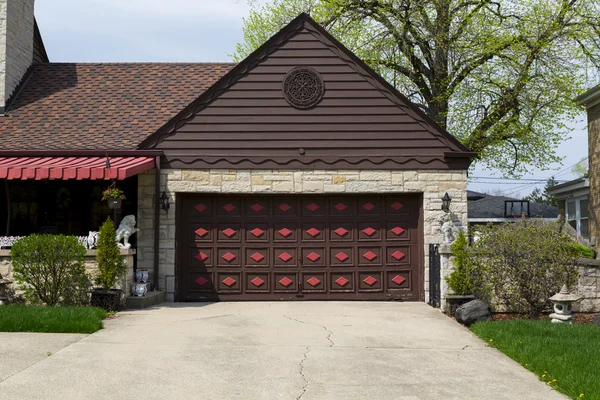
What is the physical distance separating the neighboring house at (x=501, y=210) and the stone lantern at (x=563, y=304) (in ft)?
64.5

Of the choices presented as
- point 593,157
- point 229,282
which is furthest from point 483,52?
point 229,282

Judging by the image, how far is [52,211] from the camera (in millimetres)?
14641

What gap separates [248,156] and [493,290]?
5719mm

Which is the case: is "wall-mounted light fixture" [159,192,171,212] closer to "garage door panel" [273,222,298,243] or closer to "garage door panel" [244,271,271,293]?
"garage door panel" [244,271,271,293]

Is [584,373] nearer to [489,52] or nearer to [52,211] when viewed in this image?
[52,211]

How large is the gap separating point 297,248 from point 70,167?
492cm

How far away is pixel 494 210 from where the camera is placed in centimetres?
3186

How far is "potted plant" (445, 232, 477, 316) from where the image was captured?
11.5 m

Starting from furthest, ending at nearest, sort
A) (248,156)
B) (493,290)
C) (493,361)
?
(248,156), (493,290), (493,361)

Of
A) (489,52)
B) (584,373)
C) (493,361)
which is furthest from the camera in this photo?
(489,52)

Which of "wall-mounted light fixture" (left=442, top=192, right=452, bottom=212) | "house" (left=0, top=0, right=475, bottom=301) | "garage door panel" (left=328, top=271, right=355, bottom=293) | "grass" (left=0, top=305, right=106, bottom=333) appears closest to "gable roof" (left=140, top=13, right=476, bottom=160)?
"house" (left=0, top=0, right=475, bottom=301)

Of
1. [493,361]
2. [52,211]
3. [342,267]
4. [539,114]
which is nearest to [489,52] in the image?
[539,114]

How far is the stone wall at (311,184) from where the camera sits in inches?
543

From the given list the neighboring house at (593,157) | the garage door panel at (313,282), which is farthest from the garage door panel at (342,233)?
the neighboring house at (593,157)
